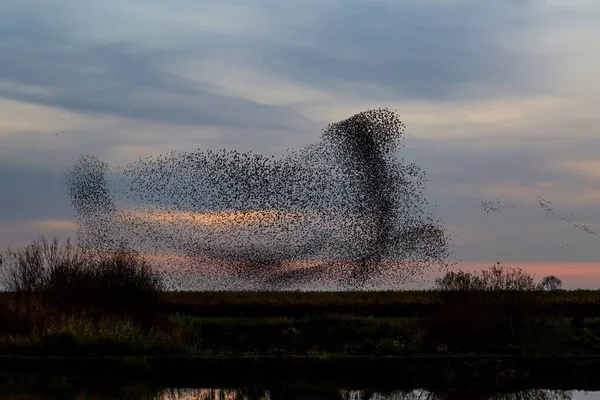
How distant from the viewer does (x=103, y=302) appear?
34.6m

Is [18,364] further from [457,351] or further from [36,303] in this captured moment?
[457,351]

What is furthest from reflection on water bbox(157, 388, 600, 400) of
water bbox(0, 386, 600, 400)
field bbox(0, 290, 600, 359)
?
field bbox(0, 290, 600, 359)

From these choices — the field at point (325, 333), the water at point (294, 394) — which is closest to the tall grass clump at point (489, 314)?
the field at point (325, 333)

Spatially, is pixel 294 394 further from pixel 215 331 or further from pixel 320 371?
pixel 215 331

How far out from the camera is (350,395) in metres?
23.0

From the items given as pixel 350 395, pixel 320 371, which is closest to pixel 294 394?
pixel 350 395

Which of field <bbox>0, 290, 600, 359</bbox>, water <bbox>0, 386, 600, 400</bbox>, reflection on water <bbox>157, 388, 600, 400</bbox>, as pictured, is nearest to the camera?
water <bbox>0, 386, 600, 400</bbox>

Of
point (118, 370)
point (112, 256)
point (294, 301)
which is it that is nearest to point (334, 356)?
point (118, 370)

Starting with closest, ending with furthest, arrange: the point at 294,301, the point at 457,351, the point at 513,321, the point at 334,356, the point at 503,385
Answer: the point at 503,385 → the point at 334,356 → the point at 457,351 → the point at 513,321 → the point at 294,301

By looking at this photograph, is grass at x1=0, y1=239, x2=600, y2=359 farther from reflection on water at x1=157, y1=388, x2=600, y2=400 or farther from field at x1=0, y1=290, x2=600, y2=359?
reflection on water at x1=157, y1=388, x2=600, y2=400

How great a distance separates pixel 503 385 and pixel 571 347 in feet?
29.2

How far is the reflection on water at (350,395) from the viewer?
886 inches

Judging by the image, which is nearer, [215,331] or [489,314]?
[489,314]

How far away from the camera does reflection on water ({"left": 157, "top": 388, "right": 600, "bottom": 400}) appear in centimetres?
2250
